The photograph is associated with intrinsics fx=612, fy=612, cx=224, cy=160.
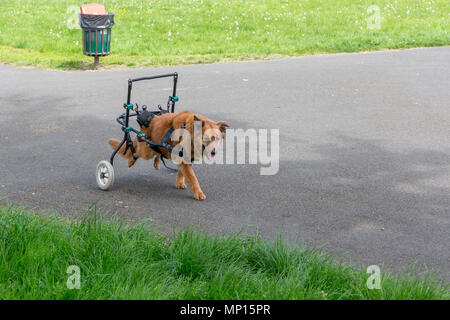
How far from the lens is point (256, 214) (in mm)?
5816

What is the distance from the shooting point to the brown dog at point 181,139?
5.48 m

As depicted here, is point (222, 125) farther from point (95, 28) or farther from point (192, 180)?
point (95, 28)

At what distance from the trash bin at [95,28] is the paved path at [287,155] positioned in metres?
0.55

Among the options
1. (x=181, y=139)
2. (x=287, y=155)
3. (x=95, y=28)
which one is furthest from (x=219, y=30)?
(x=181, y=139)

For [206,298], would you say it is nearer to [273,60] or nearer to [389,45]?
[273,60]

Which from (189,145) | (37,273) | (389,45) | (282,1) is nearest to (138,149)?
(189,145)

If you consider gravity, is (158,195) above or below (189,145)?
below

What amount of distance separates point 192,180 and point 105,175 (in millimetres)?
988

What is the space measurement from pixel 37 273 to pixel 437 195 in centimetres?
421

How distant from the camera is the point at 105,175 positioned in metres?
6.42

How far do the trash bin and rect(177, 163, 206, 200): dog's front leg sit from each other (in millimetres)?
7695

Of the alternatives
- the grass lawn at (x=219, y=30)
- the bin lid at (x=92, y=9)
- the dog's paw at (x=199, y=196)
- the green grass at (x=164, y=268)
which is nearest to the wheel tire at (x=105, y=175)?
the dog's paw at (x=199, y=196)

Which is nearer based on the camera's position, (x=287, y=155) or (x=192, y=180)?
(x=192, y=180)

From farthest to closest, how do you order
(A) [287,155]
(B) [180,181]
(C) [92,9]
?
(C) [92,9] < (A) [287,155] < (B) [180,181]
